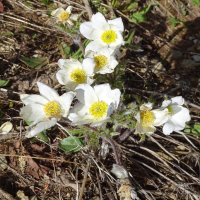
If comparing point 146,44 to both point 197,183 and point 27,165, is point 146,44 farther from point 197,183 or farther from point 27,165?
point 27,165

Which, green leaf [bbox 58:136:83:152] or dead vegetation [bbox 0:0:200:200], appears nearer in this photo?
dead vegetation [bbox 0:0:200:200]

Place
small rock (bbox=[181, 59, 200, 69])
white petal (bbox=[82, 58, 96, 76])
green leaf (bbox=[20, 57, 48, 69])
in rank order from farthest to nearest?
small rock (bbox=[181, 59, 200, 69])
green leaf (bbox=[20, 57, 48, 69])
white petal (bbox=[82, 58, 96, 76])

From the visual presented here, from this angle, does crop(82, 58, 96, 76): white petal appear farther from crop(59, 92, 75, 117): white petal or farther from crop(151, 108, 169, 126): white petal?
crop(151, 108, 169, 126): white petal

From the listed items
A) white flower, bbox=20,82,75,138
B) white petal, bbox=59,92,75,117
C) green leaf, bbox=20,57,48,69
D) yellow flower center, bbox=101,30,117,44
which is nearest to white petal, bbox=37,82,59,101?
white flower, bbox=20,82,75,138

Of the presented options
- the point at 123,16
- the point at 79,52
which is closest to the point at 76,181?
the point at 79,52

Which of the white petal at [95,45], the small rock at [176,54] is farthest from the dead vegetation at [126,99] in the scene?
the white petal at [95,45]

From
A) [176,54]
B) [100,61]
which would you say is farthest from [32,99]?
[176,54]

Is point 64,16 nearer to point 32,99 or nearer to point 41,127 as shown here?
point 32,99
